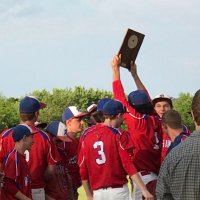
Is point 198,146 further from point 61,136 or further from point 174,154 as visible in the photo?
point 61,136

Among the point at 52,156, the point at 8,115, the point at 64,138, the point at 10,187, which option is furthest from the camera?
the point at 8,115

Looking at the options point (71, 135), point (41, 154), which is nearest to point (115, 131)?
point (41, 154)

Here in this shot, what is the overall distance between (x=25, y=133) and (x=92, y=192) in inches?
57.5

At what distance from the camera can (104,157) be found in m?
7.43

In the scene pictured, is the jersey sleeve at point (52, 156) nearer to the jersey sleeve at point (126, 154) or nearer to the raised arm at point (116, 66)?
the jersey sleeve at point (126, 154)

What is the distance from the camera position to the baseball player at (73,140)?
8.76 m

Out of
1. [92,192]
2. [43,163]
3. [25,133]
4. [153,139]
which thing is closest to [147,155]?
[153,139]

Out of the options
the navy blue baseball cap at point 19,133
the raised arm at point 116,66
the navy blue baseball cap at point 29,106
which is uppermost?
the raised arm at point 116,66

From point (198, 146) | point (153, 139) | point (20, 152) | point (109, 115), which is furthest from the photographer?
point (153, 139)

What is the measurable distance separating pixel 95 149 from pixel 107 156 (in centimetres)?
19

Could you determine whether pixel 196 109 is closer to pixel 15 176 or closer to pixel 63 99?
pixel 15 176

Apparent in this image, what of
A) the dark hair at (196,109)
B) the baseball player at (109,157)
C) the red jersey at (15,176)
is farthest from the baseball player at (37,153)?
the dark hair at (196,109)

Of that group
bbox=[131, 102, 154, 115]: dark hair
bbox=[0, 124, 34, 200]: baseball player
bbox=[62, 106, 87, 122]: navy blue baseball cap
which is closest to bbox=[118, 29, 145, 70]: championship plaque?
bbox=[131, 102, 154, 115]: dark hair

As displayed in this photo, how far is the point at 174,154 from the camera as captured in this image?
437 centimetres
